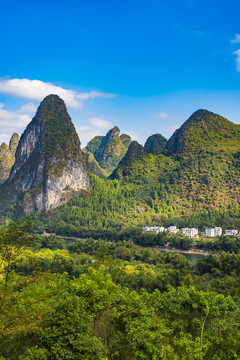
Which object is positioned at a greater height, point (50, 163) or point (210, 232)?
point (50, 163)

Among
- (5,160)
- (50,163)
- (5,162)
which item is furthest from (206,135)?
(5,162)

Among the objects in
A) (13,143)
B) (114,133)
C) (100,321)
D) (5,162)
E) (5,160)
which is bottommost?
(100,321)

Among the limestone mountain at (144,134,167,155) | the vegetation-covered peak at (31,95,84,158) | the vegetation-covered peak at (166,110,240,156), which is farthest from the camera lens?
the limestone mountain at (144,134,167,155)

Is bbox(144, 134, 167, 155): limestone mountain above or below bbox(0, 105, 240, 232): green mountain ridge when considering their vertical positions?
above

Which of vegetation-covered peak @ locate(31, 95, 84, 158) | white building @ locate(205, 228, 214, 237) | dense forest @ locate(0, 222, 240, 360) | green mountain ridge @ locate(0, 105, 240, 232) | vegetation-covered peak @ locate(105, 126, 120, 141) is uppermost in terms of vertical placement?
vegetation-covered peak @ locate(105, 126, 120, 141)

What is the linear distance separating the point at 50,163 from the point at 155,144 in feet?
128

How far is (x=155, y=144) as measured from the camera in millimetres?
97688

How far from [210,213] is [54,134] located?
4302cm

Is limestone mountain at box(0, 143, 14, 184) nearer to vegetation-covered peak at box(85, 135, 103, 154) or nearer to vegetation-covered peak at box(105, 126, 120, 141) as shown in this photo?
vegetation-covered peak at box(105, 126, 120, 141)

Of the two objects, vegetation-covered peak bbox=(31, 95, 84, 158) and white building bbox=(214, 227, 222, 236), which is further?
vegetation-covered peak bbox=(31, 95, 84, 158)

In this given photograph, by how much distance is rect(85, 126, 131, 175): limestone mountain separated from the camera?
12312 centimetres

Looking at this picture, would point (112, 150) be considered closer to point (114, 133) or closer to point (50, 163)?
point (114, 133)

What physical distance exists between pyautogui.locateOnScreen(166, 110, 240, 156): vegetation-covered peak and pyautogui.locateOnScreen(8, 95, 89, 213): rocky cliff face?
2911 centimetres

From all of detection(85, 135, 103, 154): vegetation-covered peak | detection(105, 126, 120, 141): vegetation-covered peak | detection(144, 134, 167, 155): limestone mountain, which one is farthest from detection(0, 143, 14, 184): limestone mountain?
detection(85, 135, 103, 154): vegetation-covered peak
